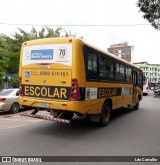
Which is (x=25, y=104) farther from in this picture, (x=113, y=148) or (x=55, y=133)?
(x=113, y=148)

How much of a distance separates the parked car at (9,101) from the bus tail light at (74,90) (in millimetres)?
6421

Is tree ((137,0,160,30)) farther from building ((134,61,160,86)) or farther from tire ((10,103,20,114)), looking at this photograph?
building ((134,61,160,86))

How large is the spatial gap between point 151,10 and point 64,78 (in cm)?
509

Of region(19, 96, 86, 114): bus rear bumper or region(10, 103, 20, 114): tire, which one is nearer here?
region(19, 96, 86, 114): bus rear bumper

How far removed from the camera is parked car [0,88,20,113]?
12086 millimetres

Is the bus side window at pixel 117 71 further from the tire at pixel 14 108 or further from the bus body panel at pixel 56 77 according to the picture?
the tire at pixel 14 108

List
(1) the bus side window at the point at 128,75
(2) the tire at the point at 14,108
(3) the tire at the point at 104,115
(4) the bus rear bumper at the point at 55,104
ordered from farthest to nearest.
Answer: (2) the tire at the point at 14,108 → (1) the bus side window at the point at 128,75 → (3) the tire at the point at 104,115 → (4) the bus rear bumper at the point at 55,104

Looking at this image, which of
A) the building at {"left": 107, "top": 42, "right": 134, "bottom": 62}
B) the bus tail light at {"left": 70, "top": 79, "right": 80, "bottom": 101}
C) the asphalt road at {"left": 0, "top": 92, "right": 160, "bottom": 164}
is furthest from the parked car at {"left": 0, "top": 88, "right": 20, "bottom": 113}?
the building at {"left": 107, "top": 42, "right": 134, "bottom": 62}

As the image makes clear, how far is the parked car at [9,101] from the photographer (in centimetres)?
1209

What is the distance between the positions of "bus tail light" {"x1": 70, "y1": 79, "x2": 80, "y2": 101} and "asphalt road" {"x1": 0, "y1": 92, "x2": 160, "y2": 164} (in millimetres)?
1240

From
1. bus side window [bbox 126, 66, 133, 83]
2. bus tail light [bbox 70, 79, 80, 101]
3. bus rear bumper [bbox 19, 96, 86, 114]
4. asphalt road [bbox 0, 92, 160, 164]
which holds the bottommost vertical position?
asphalt road [bbox 0, 92, 160, 164]

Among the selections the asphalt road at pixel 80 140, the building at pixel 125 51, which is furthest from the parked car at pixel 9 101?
the building at pixel 125 51

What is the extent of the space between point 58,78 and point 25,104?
154 cm

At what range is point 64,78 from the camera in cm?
704
